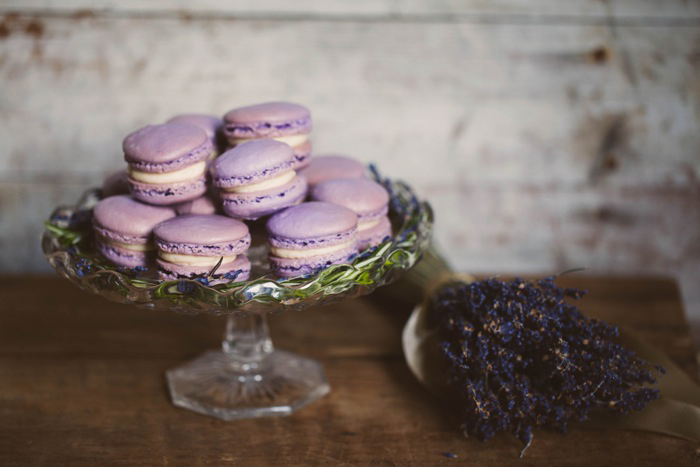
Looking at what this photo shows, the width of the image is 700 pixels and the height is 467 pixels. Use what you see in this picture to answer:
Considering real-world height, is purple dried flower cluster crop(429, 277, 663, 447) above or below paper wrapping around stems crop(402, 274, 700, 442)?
above

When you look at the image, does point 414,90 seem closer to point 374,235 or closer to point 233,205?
point 374,235

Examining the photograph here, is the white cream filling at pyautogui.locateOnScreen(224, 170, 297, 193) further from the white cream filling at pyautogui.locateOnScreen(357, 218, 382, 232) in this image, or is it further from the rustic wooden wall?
the rustic wooden wall

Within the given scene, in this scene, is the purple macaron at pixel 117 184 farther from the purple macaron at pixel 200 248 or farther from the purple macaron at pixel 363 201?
the purple macaron at pixel 363 201

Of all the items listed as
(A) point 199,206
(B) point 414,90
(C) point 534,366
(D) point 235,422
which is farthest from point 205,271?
(B) point 414,90

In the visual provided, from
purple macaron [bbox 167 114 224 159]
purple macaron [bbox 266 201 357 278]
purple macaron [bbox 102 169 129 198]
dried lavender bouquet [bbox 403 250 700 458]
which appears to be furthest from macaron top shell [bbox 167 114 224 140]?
dried lavender bouquet [bbox 403 250 700 458]

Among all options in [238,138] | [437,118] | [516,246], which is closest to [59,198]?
[238,138]

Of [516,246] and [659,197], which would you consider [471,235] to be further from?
[659,197]

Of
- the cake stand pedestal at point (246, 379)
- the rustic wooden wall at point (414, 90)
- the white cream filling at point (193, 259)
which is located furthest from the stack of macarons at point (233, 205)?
the rustic wooden wall at point (414, 90)
